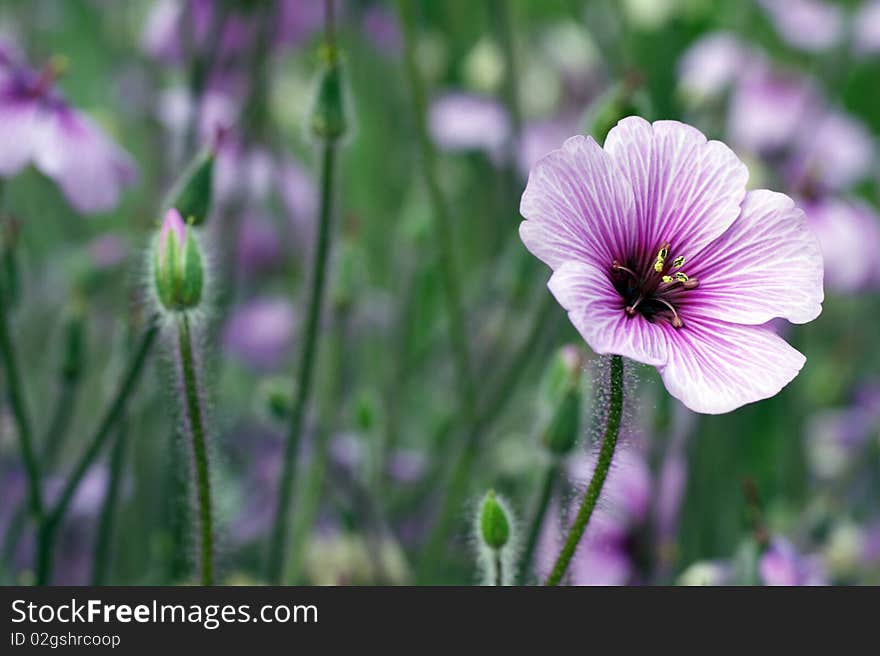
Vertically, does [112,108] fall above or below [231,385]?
above

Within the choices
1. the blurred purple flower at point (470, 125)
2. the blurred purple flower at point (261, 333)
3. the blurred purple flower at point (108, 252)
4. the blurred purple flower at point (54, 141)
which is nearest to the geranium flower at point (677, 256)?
the blurred purple flower at point (54, 141)

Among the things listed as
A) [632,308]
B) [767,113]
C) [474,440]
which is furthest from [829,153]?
[632,308]

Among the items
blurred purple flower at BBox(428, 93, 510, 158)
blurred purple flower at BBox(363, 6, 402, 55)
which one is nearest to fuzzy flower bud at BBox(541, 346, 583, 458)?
blurred purple flower at BBox(428, 93, 510, 158)

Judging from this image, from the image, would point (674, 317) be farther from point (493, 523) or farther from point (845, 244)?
point (845, 244)

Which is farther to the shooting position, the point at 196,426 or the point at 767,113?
the point at 767,113

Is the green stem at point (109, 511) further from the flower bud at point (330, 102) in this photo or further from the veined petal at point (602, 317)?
the veined petal at point (602, 317)
